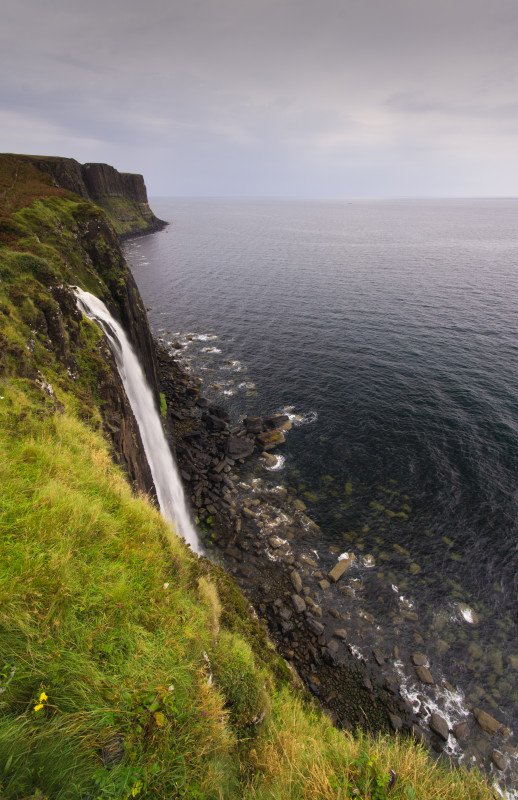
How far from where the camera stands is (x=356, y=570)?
880 inches

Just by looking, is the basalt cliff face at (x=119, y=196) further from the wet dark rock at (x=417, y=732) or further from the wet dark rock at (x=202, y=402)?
the wet dark rock at (x=417, y=732)

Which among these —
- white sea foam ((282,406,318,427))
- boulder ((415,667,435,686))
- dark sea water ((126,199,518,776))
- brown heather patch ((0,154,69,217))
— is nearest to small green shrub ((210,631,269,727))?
boulder ((415,667,435,686))

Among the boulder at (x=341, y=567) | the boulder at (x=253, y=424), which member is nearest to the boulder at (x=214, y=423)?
the boulder at (x=253, y=424)

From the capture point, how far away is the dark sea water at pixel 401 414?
2030 centimetres

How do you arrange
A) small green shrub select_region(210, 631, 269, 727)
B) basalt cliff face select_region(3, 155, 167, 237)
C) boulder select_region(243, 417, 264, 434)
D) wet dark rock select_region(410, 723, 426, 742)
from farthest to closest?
1. basalt cliff face select_region(3, 155, 167, 237)
2. boulder select_region(243, 417, 264, 434)
3. wet dark rock select_region(410, 723, 426, 742)
4. small green shrub select_region(210, 631, 269, 727)

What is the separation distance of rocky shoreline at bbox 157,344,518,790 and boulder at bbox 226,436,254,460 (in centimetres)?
10

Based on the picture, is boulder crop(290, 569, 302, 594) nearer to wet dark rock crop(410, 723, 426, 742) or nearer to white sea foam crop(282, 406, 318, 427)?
wet dark rock crop(410, 723, 426, 742)

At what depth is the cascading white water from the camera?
21.9m

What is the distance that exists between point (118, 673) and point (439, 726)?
61.2 ft

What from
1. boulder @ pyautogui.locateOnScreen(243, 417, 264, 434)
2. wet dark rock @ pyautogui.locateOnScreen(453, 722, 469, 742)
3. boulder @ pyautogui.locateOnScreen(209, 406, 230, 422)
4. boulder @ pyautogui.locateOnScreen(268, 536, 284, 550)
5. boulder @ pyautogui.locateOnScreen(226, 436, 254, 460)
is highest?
boulder @ pyautogui.locateOnScreen(209, 406, 230, 422)

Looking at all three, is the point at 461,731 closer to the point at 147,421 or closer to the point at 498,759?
the point at 498,759

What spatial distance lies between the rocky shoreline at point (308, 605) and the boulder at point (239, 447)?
95mm

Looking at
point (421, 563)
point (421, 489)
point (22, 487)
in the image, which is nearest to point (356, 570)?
point (421, 563)

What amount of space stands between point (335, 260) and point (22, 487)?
107 metres
